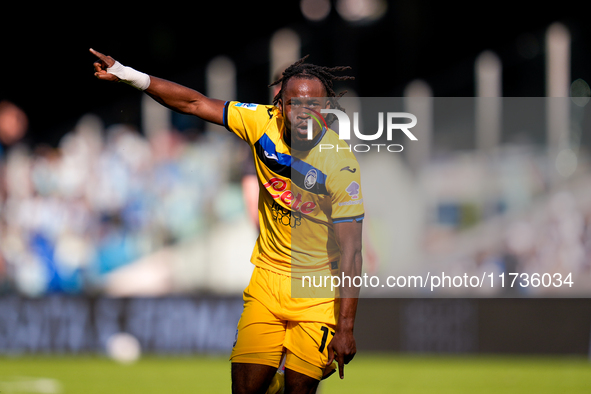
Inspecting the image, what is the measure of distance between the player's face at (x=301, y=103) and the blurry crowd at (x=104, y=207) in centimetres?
641

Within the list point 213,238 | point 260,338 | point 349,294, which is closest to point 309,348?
point 260,338

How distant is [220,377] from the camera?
9.05m

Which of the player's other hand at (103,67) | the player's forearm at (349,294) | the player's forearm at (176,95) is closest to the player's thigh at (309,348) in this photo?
the player's forearm at (349,294)

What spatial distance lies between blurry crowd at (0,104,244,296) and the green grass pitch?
119 centimetres

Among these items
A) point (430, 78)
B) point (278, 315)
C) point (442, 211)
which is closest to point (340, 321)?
point (278, 315)

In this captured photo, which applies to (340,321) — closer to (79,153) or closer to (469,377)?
(469,377)

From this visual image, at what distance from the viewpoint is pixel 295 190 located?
4.50m

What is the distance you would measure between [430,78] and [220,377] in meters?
10.2

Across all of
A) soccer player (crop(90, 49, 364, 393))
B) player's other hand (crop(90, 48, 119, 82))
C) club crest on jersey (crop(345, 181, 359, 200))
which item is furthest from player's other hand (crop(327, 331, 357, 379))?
player's other hand (crop(90, 48, 119, 82))

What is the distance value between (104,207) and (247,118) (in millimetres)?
6671

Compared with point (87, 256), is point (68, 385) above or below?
below

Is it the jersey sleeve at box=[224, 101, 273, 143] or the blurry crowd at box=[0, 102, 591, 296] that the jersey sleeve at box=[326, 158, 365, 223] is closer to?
the jersey sleeve at box=[224, 101, 273, 143]

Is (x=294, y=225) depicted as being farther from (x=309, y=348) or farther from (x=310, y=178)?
(x=309, y=348)

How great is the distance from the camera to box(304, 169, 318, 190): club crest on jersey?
443 cm
